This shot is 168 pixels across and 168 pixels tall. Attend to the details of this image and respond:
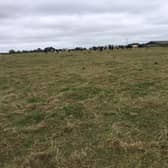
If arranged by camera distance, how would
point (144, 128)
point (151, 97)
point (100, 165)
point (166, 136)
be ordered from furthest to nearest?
point (151, 97) → point (144, 128) → point (166, 136) → point (100, 165)

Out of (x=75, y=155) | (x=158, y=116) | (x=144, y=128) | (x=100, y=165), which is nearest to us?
(x=100, y=165)

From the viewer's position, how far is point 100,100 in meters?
7.55

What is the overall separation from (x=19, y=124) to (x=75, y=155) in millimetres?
2092

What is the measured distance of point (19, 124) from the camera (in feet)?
19.9

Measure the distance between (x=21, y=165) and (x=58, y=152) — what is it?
0.58m

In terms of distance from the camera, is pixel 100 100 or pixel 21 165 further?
pixel 100 100

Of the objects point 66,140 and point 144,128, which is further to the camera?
point 144,128

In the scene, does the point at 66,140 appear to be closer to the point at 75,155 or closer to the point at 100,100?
the point at 75,155

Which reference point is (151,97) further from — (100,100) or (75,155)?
(75,155)

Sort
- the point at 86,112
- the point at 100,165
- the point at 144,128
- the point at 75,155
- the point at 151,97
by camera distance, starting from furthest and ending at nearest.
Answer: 1. the point at 151,97
2. the point at 86,112
3. the point at 144,128
4. the point at 75,155
5. the point at 100,165

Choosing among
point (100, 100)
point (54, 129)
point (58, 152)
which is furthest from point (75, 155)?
point (100, 100)

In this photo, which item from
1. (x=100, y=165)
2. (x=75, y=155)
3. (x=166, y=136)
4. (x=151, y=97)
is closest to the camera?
(x=100, y=165)

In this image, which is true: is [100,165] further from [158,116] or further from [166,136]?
[158,116]

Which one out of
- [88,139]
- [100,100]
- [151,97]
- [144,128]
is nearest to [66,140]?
[88,139]
